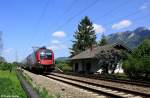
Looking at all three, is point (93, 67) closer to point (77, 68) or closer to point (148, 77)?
point (77, 68)

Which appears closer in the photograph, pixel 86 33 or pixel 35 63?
pixel 35 63

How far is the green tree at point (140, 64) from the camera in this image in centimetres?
3301

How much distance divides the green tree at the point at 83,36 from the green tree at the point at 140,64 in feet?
203

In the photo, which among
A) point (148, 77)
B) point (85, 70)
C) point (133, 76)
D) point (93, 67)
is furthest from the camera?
point (85, 70)

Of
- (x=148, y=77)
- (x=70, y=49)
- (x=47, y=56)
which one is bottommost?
(x=148, y=77)

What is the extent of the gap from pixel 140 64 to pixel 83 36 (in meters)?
70.5

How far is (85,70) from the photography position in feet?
182

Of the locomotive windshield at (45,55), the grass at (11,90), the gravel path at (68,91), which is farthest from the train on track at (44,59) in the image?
the grass at (11,90)

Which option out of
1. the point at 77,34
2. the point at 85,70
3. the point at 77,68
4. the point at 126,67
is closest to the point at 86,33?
the point at 77,34

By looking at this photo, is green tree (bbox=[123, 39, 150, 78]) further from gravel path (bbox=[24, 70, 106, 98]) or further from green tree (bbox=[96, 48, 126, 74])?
gravel path (bbox=[24, 70, 106, 98])

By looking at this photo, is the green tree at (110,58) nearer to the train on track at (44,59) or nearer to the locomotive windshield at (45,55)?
the train on track at (44,59)

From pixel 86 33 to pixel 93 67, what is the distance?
180ft

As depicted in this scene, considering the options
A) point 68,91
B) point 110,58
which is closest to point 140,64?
point 110,58

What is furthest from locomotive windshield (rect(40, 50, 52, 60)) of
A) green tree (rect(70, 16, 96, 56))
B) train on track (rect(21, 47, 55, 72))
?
green tree (rect(70, 16, 96, 56))
